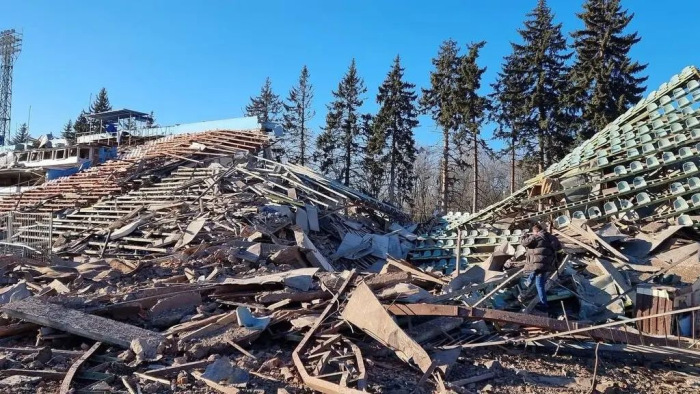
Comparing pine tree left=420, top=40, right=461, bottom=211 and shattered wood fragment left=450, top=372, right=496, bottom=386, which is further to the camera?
pine tree left=420, top=40, right=461, bottom=211

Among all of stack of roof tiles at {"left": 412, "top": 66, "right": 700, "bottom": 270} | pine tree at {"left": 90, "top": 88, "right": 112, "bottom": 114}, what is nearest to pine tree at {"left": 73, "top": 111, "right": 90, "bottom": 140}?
pine tree at {"left": 90, "top": 88, "right": 112, "bottom": 114}

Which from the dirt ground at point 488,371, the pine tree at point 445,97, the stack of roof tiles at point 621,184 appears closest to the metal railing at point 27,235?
the dirt ground at point 488,371

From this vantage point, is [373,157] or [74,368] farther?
[373,157]

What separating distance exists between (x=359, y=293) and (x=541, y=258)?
10.8 feet

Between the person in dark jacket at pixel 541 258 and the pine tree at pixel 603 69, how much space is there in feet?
66.2

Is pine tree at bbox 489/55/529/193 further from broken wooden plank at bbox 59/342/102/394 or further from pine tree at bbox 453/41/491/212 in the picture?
broken wooden plank at bbox 59/342/102/394

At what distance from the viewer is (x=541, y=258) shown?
7863 millimetres

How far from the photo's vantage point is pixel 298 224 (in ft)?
43.4

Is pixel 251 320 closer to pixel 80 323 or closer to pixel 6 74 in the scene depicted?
pixel 80 323

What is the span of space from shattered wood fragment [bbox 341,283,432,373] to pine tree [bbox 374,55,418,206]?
2891cm

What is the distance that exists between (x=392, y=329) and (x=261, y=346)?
1.53 metres

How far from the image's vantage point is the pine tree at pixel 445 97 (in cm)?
3195

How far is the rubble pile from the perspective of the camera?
17.2ft

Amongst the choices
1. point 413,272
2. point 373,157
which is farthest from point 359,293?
point 373,157
